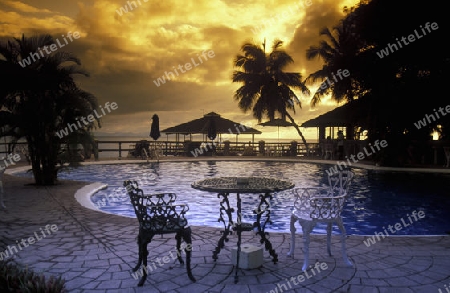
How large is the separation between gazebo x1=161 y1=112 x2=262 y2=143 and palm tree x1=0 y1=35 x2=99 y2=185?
12.6 m

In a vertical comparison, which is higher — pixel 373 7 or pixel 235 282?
pixel 373 7

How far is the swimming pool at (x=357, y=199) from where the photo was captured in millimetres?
6543

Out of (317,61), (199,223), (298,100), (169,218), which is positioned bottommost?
(199,223)

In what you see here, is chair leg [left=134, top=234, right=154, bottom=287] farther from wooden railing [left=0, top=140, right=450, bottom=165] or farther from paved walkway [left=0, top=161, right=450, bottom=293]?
wooden railing [left=0, top=140, right=450, bottom=165]

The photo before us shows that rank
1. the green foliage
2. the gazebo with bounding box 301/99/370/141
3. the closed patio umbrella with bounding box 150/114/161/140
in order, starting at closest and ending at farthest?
the green foliage
the gazebo with bounding box 301/99/370/141
the closed patio umbrella with bounding box 150/114/161/140

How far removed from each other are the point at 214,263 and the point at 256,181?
1.16m

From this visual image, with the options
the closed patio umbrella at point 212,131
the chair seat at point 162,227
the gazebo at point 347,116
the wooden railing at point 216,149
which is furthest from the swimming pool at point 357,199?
the closed patio umbrella at point 212,131

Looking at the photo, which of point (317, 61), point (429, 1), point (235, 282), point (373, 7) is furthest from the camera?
point (317, 61)

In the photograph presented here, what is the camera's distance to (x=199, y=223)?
6.54 m

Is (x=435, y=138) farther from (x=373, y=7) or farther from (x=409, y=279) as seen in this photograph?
(x=409, y=279)

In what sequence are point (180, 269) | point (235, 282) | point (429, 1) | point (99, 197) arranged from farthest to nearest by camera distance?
point (429, 1)
point (99, 197)
point (180, 269)
point (235, 282)

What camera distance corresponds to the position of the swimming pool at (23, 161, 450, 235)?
654 centimetres

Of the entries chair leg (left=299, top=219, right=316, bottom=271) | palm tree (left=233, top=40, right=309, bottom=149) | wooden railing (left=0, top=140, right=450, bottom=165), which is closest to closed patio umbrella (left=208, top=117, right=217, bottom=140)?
wooden railing (left=0, top=140, right=450, bottom=165)

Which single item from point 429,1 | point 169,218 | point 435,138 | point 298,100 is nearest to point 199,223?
point 169,218
